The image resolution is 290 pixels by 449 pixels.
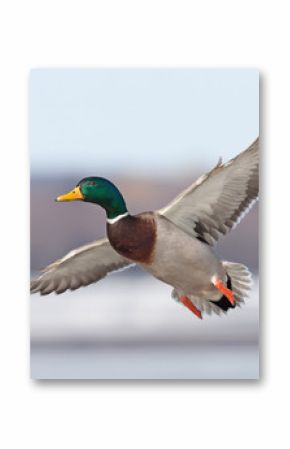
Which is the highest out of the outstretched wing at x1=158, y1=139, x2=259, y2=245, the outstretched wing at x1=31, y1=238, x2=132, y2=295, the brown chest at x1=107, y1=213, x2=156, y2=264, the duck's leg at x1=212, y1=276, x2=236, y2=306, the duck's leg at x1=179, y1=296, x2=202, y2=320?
the outstretched wing at x1=158, y1=139, x2=259, y2=245

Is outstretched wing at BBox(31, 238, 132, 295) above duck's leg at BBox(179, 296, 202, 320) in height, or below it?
above

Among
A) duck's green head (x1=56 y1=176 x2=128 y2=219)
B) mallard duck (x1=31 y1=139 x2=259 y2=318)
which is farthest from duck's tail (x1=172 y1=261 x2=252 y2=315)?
duck's green head (x1=56 y1=176 x2=128 y2=219)

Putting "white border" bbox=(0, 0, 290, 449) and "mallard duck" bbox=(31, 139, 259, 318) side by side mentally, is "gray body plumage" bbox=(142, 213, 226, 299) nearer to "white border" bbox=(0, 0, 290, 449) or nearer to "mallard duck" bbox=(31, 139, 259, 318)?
"mallard duck" bbox=(31, 139, 259, 318)

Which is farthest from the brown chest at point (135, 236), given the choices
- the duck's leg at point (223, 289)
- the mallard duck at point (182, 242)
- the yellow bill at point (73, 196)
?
the duck's leg at point (223, 289)

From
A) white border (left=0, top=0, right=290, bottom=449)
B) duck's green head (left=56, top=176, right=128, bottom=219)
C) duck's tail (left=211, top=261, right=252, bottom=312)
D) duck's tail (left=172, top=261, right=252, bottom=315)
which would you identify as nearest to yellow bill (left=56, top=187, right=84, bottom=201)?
duck's green head (left=56, top=176, right=128, bottom=219)

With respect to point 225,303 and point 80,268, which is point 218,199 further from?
point 80,268

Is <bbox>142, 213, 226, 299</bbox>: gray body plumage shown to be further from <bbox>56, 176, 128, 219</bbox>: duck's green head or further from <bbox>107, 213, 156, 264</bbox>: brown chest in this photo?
<bbox>56, 176, 128, 219</bbox>: duck's green head

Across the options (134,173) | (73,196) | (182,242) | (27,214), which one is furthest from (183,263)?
(27,214)
